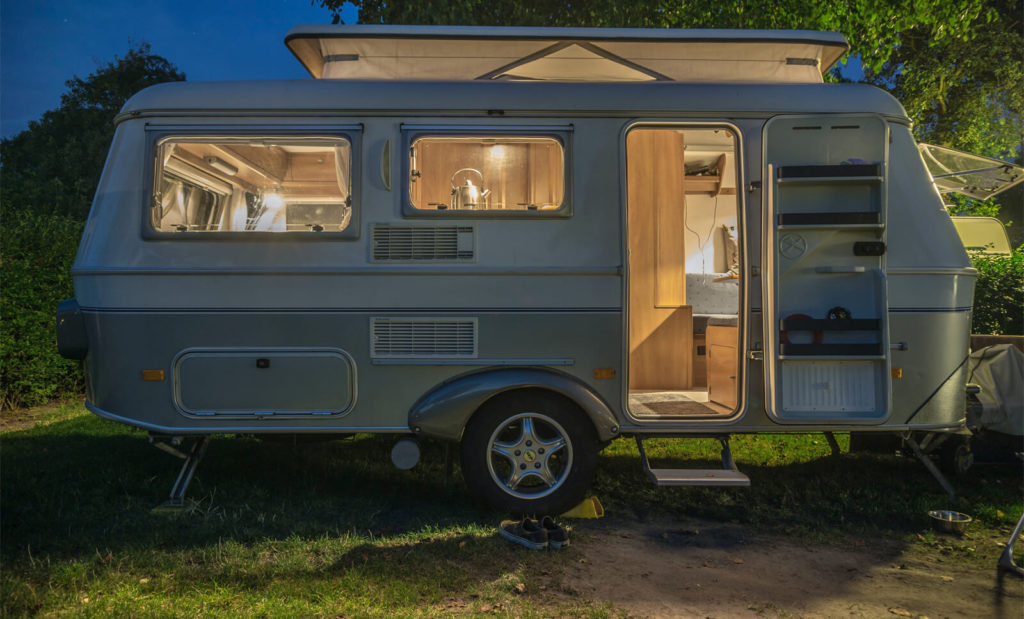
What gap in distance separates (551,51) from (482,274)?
1.76 meters

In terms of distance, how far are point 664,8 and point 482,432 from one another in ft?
29.3

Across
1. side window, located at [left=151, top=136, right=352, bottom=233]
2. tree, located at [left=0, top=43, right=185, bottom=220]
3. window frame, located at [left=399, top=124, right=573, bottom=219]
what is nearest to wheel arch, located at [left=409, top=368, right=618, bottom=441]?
window frame, located at [left=399, top=124, right=573, bottom=219]

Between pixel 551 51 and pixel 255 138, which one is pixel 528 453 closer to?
pixel 255 138

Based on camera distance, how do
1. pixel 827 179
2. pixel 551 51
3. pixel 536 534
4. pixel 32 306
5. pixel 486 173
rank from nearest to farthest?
pixel 536 534, pixel 827 179, pixel 486 173, pixel 551 51, pixel 32 306

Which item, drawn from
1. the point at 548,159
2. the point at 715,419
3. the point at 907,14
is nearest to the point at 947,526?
the point at 715,419

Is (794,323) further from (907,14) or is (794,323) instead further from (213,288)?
(907,14)

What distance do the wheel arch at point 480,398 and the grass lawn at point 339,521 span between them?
24.3 inches

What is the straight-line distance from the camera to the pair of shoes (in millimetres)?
4039

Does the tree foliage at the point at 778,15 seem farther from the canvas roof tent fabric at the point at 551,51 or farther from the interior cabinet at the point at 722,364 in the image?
the interior cabinet at the point at 722,364

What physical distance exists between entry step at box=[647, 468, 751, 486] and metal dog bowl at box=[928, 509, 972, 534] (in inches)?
49.3

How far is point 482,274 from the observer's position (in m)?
4.50

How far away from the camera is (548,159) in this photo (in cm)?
466

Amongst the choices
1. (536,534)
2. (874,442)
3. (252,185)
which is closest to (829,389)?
(874,442)

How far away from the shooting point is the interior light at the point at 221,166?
4637mm
